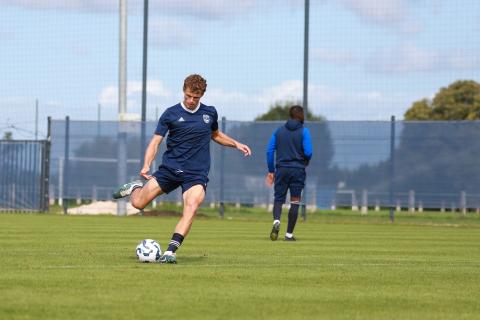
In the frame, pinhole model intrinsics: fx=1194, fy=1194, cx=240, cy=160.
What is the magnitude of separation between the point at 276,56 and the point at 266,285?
22354 mm

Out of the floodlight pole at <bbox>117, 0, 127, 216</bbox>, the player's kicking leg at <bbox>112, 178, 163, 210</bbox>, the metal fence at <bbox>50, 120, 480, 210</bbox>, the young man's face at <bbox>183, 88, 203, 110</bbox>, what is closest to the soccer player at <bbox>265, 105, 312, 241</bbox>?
the player's kicking leg at <bbox>112, 178, 163, 210</bbox>

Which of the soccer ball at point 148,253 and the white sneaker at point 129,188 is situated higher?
the white sneaker at point 129,188

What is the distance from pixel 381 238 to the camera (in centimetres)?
1928

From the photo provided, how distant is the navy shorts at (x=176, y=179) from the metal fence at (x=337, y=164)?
17.3 meters

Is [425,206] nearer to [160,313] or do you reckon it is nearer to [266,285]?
[266,285]

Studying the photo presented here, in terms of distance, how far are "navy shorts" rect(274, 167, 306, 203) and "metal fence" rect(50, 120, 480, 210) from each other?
11.5m

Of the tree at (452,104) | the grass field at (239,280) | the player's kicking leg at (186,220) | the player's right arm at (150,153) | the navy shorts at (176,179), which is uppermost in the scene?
the tree at (452,104)

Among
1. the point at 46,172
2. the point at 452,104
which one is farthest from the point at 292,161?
the point at 452,104

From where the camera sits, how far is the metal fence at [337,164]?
28.9 meters

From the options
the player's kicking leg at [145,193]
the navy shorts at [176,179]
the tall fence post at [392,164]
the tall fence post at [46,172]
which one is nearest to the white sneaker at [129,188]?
the player's kicking leg at [145,193]

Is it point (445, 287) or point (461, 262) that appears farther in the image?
point (461, 262)

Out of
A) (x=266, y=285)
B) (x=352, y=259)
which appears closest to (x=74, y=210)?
(x=352, y=259)

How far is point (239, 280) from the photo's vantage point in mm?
9828

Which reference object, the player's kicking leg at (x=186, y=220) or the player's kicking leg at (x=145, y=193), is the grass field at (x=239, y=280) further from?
the player's kicking leg at (x=145, y=193)
